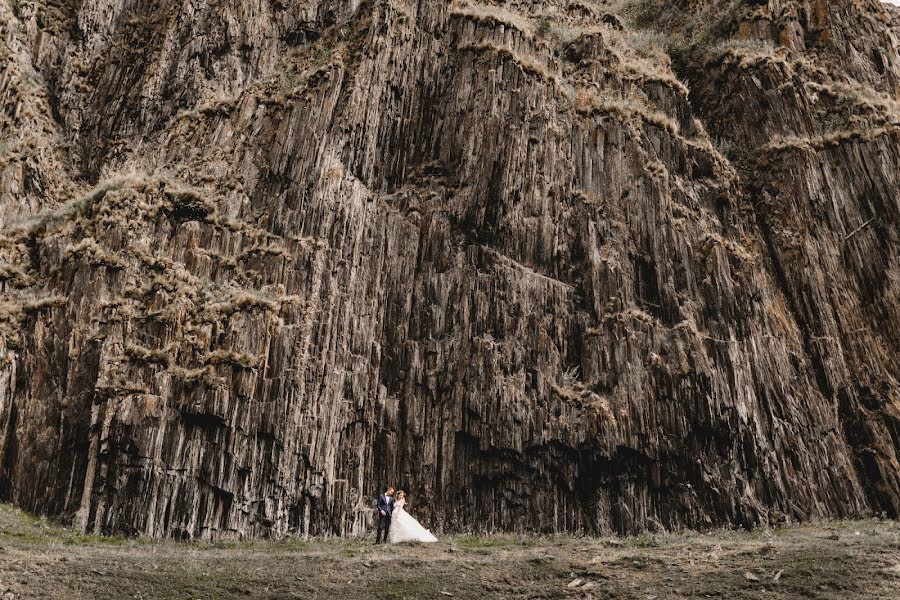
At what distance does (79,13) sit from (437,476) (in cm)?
2733

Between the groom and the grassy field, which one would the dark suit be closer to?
the groom

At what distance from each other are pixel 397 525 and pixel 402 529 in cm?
17

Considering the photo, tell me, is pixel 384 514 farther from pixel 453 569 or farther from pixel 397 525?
pixel 453 569

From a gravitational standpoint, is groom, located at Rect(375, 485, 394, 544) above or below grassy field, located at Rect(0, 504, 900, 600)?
above

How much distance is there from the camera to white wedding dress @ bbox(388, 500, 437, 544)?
68.3 ft

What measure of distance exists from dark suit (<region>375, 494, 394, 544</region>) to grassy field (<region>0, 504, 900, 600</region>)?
2.61 feet

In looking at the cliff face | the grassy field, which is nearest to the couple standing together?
the grassy field

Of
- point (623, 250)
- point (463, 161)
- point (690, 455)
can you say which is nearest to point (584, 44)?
point (463, 161)

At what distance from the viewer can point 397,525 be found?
68.7ft

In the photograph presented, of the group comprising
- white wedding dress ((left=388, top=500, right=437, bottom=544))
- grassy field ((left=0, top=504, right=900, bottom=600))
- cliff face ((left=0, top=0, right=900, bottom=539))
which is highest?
cliff face ((left=0, top=0, right=900, bottom=539))

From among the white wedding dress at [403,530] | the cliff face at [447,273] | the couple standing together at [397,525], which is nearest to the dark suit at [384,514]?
the couple standing together at [397,525]

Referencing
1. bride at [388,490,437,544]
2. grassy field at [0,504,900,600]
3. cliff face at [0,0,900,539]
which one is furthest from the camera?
cliff face at [0,0,900,539]

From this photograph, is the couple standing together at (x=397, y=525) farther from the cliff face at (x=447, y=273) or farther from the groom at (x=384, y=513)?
the cliff face at (x=447, y=273)

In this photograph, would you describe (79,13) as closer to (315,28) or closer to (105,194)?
(315,28)
